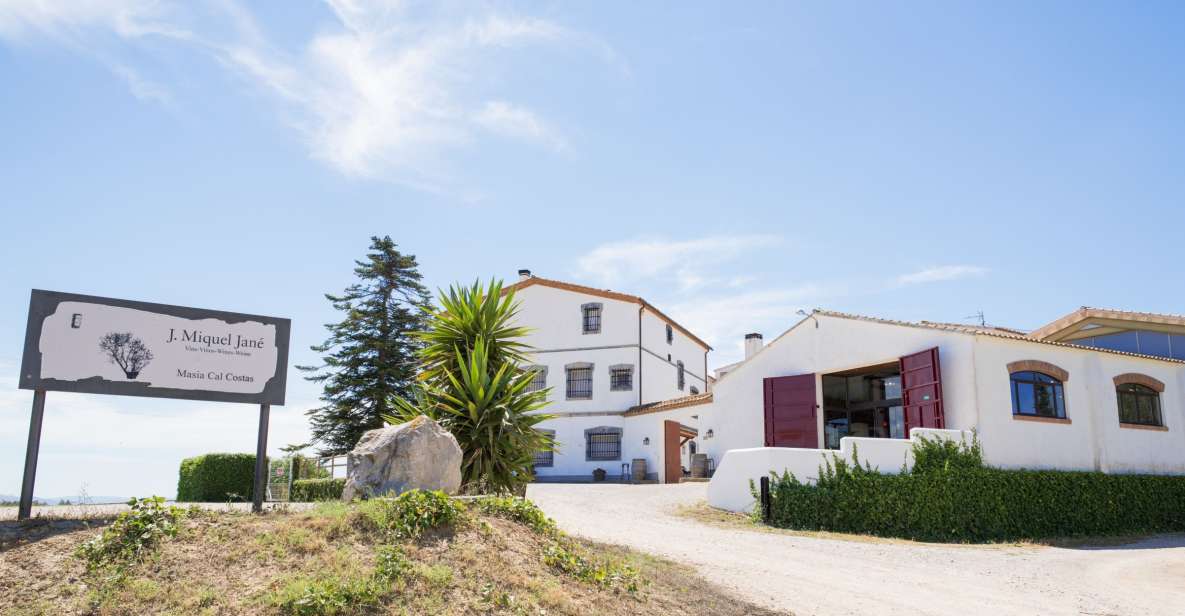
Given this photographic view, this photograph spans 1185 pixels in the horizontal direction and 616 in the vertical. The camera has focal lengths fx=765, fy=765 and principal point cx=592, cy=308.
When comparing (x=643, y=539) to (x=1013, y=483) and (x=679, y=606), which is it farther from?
(x=1013, y=483)

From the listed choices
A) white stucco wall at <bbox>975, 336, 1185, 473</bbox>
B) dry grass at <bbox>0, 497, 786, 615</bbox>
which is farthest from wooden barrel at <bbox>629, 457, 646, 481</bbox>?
dry grass at <bbox>0, 497, 786, 615</bbox>

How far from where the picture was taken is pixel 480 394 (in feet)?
35.9

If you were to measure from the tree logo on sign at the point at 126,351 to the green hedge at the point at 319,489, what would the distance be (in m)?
7.15

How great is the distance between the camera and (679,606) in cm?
805

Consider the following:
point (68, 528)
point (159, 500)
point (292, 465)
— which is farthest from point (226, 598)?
point (292, 465)

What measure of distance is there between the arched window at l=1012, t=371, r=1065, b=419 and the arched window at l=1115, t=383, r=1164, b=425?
2.53 meters

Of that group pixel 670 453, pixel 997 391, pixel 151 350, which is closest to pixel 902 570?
pixel 997 391

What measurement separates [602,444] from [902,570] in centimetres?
2183

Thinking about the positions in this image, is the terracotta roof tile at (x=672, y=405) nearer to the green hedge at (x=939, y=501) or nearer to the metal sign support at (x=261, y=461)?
the green hedge at (x=939, y=501)

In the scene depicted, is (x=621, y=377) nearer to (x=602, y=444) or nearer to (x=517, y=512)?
(x=602, y=444)

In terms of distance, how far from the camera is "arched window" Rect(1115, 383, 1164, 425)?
21.6 m

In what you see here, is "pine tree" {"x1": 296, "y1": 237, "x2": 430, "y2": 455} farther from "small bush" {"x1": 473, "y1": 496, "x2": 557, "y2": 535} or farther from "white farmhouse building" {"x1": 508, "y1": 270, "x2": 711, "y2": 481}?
"small bush" {"x1": 473, "y1": 496, "x2": 557, "y2": 535}

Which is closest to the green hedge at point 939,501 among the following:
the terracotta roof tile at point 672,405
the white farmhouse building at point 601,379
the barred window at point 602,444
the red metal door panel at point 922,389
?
the red metal door panel at point 922,389

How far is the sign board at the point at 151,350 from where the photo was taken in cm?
880
